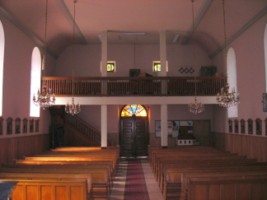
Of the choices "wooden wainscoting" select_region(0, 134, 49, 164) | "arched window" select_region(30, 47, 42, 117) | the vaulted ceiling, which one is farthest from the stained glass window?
"arched window" select_region(30, 47, 42, 117)

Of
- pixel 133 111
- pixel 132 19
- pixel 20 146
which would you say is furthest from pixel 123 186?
pixel 133 111

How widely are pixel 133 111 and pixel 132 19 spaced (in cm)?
656

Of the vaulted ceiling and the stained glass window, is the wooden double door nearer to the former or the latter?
the stained glass window

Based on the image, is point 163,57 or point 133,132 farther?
point 133,132

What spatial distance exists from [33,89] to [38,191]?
30.9 feet

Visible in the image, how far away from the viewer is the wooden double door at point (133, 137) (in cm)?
1878

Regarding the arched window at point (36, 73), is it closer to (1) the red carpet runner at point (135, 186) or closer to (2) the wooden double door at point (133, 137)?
(1) the red carpet runner at point (135, 186)

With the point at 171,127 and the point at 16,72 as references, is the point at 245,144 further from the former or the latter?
the point at 16,72

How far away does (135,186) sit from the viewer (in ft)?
33.0

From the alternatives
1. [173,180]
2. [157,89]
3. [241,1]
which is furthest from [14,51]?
[241,1]

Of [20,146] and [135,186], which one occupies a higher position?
[20,146]

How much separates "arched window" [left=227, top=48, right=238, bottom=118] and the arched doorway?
18.7 ft

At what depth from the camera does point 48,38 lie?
1564cm

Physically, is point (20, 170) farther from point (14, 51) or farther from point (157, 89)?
point (157, 89)
